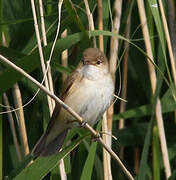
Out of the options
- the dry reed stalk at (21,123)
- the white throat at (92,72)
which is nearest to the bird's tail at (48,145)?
the dry reed stalk at (21,123)

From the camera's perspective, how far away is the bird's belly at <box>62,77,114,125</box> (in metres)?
2.37

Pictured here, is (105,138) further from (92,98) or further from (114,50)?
(114,50)

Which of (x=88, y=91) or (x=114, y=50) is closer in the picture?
(x=88, y=91)

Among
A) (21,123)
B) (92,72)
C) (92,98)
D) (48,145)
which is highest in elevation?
(92,72)

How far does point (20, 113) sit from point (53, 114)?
252 millimetres

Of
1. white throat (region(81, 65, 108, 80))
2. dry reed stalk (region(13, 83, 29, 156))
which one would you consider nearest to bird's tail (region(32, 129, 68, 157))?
dry reed stalk (region(13, 83, 29, 156))

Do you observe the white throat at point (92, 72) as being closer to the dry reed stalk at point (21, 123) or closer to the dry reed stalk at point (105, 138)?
the dry reed stalk at point (105, 138)

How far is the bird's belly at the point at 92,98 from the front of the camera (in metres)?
2.37

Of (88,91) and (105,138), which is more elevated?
(88,91)

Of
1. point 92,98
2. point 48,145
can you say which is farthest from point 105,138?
point 48,145

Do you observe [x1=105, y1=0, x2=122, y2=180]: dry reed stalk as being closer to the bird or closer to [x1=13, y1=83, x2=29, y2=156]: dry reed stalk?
the bird

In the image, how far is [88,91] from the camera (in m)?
2.38

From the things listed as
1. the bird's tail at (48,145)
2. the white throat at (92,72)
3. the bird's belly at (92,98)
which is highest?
the white throat at (92,72)

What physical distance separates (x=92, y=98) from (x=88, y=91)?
1.7 inches
